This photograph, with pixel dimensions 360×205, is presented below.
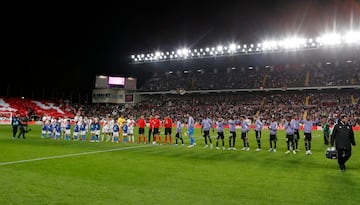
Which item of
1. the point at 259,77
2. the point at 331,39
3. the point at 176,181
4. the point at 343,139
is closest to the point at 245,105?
the point at 259,77

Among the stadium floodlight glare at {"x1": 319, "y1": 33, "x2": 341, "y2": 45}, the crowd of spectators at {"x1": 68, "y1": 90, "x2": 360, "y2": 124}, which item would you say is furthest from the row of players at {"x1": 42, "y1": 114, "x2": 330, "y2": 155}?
the stadium floodlight glare at {"x1": 319, "y1": 33, "x2": 341, "y2": 45}

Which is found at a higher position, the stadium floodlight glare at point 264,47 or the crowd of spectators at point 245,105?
the stadium floodlight glare at point 264,47

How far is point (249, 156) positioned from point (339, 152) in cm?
532

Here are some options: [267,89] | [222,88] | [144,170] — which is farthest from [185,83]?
[144,170]

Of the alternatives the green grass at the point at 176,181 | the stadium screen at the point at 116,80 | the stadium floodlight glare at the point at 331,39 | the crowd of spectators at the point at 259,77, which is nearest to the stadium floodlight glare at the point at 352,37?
the stadium floodlight glare at the point at 331,39

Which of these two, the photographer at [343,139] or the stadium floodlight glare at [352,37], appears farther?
the stadium floodlight glare at [352,37]

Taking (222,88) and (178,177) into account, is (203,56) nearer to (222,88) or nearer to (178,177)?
(222,88)

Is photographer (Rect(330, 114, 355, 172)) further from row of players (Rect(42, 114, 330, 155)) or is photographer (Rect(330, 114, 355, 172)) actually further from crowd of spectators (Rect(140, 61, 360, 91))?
crowd of spectators (Rect(140, 61, 360, 91))

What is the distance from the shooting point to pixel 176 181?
1001 centimetres

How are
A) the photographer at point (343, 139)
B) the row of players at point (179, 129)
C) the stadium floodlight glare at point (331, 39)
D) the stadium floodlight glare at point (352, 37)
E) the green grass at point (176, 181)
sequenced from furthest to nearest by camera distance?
the stadium floodlight glare at point (331, 39)
the stadium floodlight glare at point (352, 37)
the row of players at point (179, 129)
the photographer at point (343, 139)
the green grass at point (176, 181)

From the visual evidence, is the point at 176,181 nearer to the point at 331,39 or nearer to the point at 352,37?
the point at 352,37

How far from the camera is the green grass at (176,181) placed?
26.0 ft

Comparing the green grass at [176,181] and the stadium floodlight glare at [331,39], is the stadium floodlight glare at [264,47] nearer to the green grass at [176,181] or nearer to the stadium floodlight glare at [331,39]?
the stadium floodlight glare at [331,39]

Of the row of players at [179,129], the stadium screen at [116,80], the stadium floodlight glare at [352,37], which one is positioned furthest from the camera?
the stadium screen at [116,80]
